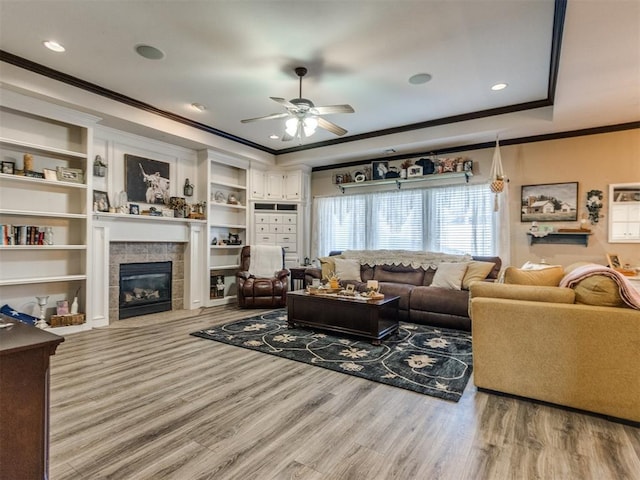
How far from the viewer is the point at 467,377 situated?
2.80m

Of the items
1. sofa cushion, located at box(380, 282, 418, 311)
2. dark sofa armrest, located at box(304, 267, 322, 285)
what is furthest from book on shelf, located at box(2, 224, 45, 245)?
sofa cushion, located at box(380, 282, 418, 311)

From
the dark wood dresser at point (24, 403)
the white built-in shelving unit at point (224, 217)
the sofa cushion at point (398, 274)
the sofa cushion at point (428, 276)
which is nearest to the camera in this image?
the dark wood dresser at point (24, 403)

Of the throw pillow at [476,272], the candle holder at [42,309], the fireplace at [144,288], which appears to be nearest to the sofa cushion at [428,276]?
the throw pillow at [476,272]

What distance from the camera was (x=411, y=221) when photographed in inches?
238

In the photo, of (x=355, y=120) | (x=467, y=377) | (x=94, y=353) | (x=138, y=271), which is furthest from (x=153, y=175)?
(x=467, y=377)

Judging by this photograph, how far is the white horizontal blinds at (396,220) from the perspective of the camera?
19.7 ft

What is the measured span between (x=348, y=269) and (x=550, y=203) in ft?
10.3

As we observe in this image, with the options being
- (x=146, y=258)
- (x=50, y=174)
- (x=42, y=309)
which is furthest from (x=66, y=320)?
(x=50, y=174)

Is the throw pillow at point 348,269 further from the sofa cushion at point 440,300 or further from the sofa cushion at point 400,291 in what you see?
the sofa cushion at point 440,300

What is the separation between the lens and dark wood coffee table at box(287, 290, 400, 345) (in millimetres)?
3635

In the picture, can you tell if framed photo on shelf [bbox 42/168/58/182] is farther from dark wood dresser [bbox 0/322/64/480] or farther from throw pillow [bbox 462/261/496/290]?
throw pillow [bbox 462/261/496/290]

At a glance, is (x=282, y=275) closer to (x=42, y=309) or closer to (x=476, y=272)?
(x=476, y=272)

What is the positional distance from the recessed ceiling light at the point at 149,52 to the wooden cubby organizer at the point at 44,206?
1471mm

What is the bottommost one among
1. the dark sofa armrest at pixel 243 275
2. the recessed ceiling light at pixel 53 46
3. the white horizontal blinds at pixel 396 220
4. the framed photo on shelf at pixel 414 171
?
the dark sofa armrest at pixel 243 275
